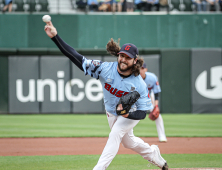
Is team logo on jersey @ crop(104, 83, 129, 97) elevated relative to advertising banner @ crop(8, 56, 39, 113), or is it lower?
elevated

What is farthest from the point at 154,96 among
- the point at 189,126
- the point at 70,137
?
the point at 189,126

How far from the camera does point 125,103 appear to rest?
13.2 ft

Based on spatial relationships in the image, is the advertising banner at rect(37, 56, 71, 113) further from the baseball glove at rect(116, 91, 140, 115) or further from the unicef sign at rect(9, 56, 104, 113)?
the baseball glove at rect(116, 91, 140, 115)

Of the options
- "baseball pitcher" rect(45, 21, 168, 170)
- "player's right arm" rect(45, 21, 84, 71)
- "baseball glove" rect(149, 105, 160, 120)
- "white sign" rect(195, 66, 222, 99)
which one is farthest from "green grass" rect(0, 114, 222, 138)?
"player's right arm" rect(45, 21, 84, 71)

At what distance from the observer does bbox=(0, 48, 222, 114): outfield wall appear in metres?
15.4

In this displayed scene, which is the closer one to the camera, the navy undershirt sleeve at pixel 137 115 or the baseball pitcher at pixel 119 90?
the baseball pitcher at pixel 119 90

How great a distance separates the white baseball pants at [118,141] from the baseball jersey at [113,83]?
180 mm

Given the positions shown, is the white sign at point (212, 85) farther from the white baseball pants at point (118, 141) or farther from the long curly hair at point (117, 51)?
the long curly hair at point (117, 51)

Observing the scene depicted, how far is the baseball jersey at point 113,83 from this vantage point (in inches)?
166

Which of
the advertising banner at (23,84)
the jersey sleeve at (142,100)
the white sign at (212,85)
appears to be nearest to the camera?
the jersey sleeve at (142,100)

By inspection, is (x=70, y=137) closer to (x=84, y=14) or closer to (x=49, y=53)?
(x=49, y=53)

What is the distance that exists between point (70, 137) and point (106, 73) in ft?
16.4

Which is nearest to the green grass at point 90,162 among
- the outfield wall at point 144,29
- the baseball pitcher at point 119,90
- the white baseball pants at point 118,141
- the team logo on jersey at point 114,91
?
the white baseball pants at point 118,141

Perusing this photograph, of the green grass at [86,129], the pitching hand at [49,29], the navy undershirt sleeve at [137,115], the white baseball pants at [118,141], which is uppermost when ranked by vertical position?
the pitching hand at [49,29]
